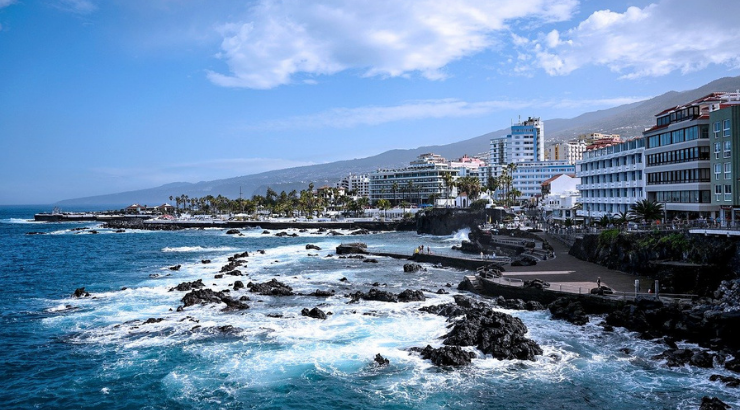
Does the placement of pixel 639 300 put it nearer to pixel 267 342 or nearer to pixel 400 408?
pixel 400 408

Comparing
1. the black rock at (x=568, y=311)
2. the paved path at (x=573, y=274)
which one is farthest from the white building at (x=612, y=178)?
the black rock at (x=568, y=311)

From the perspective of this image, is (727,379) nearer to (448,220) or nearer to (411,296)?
(411,296)

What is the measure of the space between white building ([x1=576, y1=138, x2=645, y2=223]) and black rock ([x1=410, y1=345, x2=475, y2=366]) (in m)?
39.2

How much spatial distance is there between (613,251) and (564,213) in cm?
4027

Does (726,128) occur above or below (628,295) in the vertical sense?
above

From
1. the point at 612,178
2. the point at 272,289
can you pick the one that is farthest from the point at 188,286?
the point at 612,178

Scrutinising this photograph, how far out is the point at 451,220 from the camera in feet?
352

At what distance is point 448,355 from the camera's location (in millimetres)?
23609

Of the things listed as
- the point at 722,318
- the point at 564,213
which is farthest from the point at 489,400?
the point at 564,213

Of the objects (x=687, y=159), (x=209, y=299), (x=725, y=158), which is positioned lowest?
(x=209, y=299)

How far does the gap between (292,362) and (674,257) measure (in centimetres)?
2692

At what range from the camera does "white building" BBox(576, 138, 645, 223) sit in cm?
5472

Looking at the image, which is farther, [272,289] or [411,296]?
[272,289]

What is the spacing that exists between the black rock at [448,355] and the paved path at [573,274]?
1302 cm
